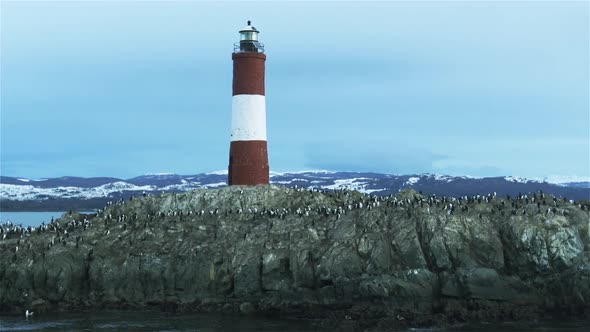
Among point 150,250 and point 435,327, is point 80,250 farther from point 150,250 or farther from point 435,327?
point 435,327

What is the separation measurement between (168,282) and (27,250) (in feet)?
35.9

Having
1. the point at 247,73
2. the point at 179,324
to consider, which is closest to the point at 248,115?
the point at 247,73

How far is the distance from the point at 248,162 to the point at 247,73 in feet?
23.8

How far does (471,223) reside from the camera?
49000mm

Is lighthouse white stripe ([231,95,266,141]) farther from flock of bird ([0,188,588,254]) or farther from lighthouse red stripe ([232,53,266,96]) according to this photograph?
flock of bird ([0,188,588,254])

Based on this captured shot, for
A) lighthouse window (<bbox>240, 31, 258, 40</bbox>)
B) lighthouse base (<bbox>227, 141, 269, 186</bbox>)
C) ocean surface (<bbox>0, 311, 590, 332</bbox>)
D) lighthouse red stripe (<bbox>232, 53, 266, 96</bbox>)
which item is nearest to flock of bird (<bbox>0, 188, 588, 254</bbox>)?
lighthouse base (<bbox>227, 141, 269, 186</bbox>)

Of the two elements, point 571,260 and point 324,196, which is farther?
point 324,196

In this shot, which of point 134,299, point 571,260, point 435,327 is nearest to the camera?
point 435,327

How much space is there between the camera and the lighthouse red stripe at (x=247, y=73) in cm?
6216

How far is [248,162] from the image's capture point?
63625mm

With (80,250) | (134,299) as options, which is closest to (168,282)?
(134,299)

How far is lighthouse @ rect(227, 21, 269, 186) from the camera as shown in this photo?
62.3 meters

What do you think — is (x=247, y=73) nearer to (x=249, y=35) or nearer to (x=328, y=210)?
(x=249, y=35)

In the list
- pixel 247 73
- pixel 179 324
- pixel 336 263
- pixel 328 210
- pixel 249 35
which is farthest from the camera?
pixel 249 35
